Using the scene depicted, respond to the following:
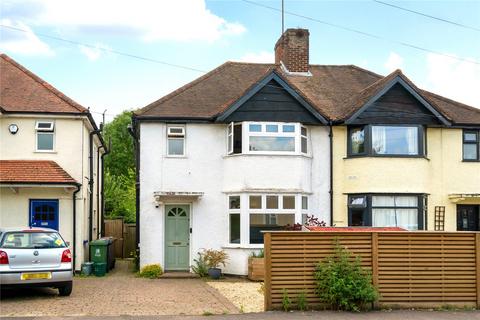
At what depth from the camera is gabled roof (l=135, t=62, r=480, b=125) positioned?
67.1ft

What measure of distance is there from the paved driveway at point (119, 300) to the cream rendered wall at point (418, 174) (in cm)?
646

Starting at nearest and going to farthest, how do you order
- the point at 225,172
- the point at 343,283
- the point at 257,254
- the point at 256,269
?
the point at 343,283 → the point at 256,269 → the point at 257,254 → the point at 225,172

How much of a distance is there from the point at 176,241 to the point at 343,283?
933 centimetres

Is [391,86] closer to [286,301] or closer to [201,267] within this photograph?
[201,267]

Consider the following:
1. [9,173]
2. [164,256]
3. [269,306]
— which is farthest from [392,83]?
[9,173]

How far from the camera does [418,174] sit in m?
20.7

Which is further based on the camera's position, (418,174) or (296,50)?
(296,50)

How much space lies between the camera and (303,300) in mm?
12219

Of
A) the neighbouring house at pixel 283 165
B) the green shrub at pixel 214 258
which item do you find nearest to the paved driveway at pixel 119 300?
the green shrub at pixel 214 258

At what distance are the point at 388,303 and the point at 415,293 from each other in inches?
24.5

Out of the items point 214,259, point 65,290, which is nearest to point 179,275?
point 214,259

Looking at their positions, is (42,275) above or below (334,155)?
below

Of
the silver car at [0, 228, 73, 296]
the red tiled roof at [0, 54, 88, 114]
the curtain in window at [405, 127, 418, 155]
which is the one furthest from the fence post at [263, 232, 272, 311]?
the curtain in window at [405, 127, 418, 155]

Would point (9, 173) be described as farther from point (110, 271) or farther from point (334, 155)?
point (334, 155)
